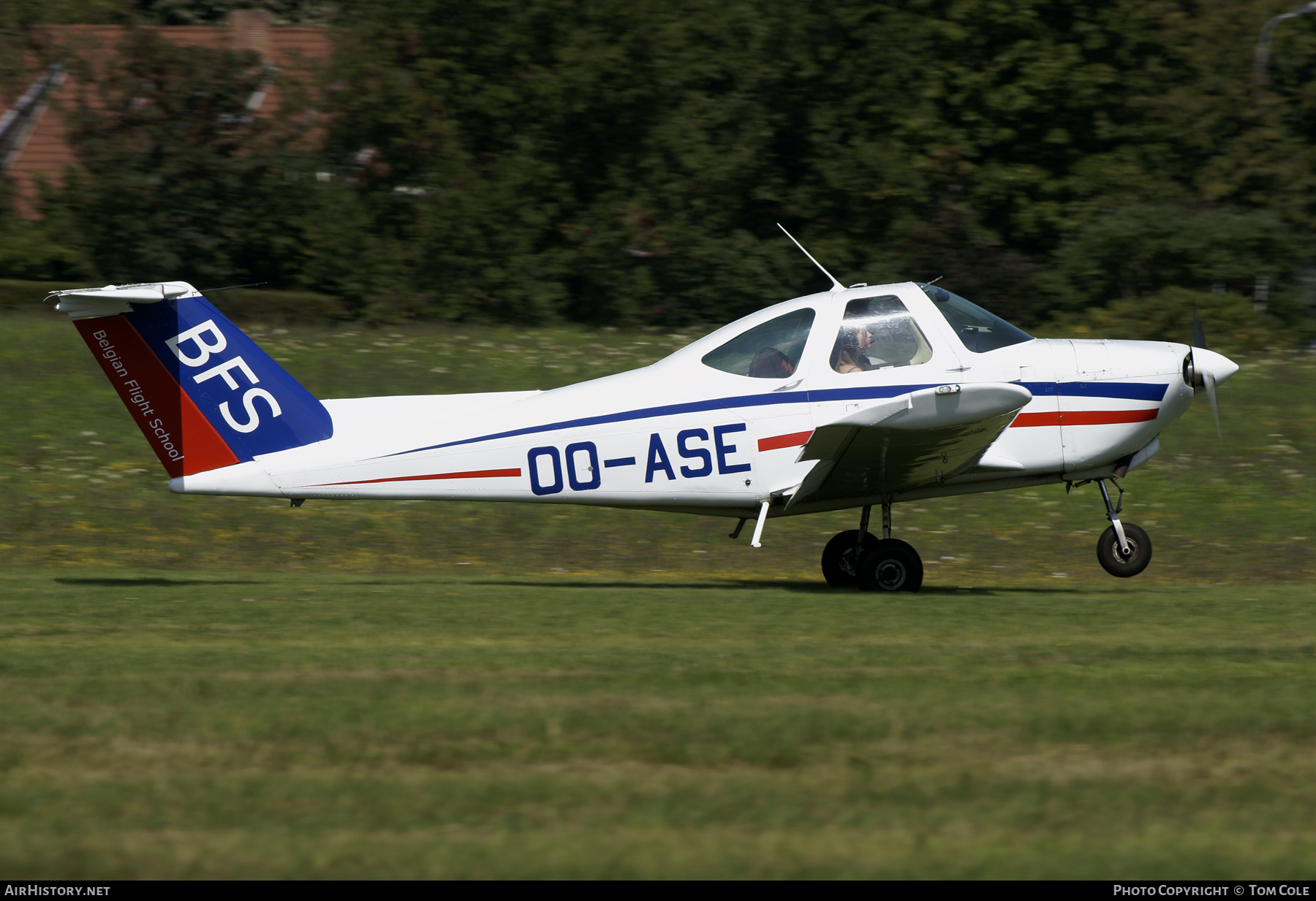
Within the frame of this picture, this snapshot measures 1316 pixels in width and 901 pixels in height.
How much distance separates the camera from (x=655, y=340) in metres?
19.9

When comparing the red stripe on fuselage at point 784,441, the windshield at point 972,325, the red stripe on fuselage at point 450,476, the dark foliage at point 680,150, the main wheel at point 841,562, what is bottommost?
the main wheel at point 841,562

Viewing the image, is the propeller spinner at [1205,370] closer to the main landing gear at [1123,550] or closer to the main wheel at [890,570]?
the main landing gear at [1123,550]

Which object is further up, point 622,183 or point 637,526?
point 622,183

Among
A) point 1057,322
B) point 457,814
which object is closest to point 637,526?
point 457,814

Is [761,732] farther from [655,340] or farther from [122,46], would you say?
[122,46]

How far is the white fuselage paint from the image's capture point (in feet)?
31.7

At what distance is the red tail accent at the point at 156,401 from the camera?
30.1ft

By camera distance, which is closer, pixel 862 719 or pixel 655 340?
pixel 862 719

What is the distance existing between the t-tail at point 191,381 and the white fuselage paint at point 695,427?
0.55 ft

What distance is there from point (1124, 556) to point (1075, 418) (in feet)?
4.05

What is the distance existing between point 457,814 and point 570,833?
16.5 inches

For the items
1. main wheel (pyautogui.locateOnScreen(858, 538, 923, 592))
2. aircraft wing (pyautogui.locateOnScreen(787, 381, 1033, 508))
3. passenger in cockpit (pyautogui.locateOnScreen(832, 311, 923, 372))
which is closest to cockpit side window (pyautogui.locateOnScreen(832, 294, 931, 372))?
passenger in cockpit (pyautogui.locateOnScreen(832, 311, 923, 372))

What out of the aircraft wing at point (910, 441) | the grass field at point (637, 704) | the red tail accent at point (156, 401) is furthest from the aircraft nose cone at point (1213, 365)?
the red tail accent at point (156, 401)

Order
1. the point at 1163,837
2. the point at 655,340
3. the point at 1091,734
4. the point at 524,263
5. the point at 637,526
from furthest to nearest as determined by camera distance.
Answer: the point at 524,263 < the point at 655,340 < the point at 637,526 < the point at 1091,734 < the point at 1163,837
